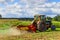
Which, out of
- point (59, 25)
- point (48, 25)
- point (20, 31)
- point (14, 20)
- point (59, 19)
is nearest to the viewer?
point (20, 31)

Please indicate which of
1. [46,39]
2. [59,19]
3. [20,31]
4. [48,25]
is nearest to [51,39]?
[46,39]

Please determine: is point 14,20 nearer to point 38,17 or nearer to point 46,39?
point 38,17

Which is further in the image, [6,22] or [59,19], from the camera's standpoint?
[59,19]

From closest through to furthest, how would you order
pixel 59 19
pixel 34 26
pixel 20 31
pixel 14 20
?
pixel 20 31 < pixel 34 26 < pixel 14 20 < pixel 59 19

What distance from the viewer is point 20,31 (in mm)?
15070

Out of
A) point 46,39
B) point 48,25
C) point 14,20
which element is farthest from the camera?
point 14,20

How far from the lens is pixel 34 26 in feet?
54.1

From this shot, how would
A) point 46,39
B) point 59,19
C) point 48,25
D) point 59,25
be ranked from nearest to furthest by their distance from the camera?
point 46,39
point 48,25
point 59,25
point 59,19

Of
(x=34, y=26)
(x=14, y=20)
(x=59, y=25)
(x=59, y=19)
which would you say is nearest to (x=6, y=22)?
(x=14, y=20)

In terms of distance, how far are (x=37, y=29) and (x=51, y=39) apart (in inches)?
192

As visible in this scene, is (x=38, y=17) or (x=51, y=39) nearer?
(x=51, y=39)

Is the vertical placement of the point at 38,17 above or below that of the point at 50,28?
above

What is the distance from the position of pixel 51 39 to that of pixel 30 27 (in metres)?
3.83

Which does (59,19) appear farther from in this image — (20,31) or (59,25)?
(20,31)
